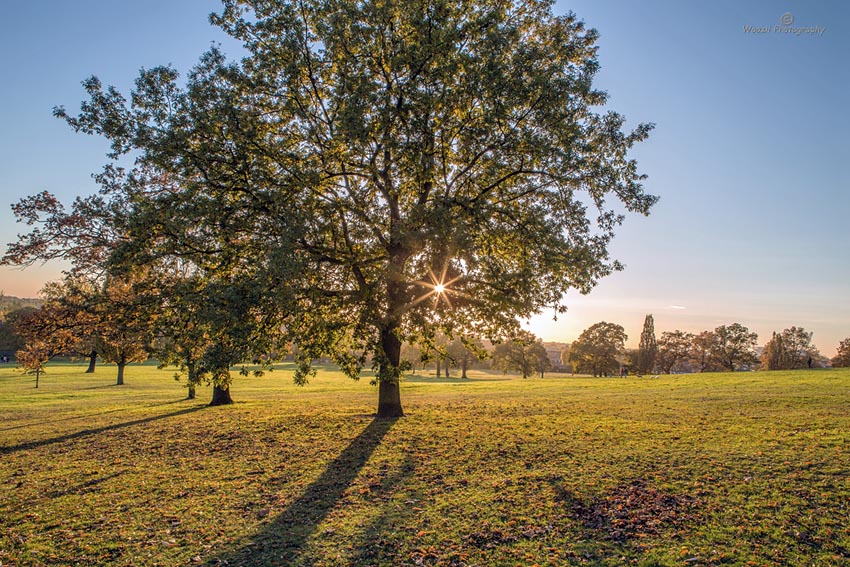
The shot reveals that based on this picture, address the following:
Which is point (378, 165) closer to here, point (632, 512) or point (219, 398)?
point (632, 512)

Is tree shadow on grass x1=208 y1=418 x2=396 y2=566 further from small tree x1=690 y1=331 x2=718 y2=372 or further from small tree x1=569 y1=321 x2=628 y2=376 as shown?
small tree x1=690 y1=331 x2=718 y2=372

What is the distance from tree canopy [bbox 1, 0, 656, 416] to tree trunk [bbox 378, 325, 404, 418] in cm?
19

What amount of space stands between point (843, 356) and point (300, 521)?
108797mm

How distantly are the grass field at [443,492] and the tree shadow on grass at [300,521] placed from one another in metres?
0.05

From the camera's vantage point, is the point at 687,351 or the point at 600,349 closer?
the point at 600,349

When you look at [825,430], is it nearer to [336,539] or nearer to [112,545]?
[336,539]

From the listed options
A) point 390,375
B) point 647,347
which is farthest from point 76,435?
point 647,347

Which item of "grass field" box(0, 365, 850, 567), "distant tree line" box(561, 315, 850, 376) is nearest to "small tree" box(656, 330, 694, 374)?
"distant tree line" box(561, 315, 850, 376)

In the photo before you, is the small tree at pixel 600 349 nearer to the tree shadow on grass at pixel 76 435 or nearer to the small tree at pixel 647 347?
the small tree at pixel 647 347

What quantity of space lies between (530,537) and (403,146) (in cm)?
1165

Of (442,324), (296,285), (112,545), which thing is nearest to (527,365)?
(442,324)

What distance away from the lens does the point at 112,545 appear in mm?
7609

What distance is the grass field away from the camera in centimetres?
705

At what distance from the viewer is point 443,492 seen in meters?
9.59
